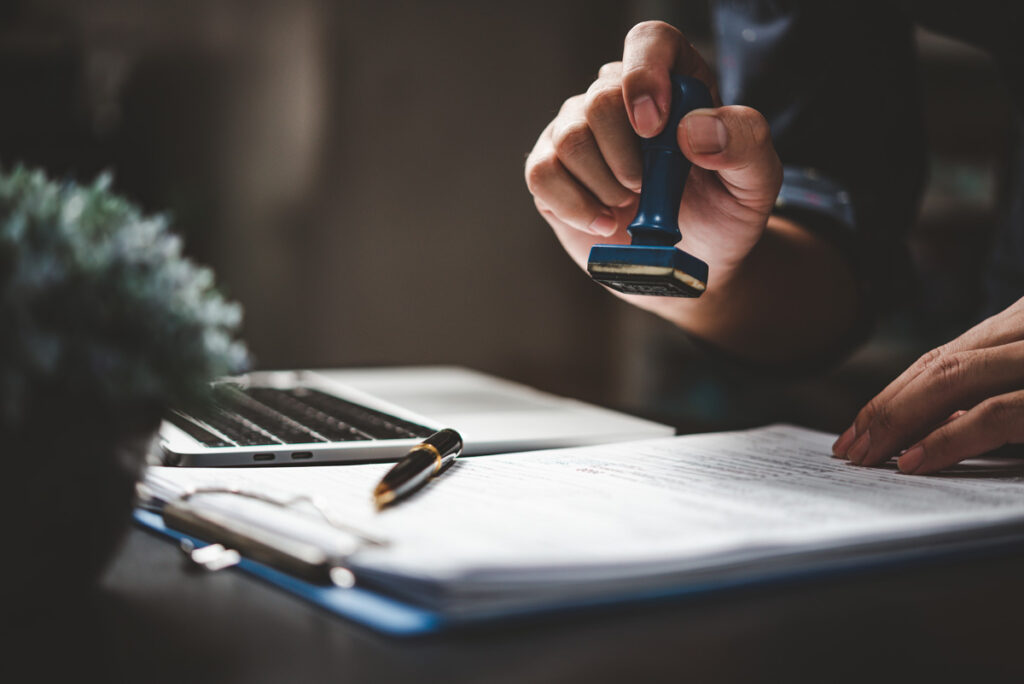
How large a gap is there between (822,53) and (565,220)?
1.44 ft

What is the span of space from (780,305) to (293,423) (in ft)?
1.54

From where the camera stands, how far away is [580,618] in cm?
28

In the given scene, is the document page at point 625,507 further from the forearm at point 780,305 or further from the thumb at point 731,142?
the forearm at point 780,305

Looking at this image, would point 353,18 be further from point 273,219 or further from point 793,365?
point 793,365

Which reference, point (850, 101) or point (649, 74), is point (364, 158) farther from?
point (649, 74)

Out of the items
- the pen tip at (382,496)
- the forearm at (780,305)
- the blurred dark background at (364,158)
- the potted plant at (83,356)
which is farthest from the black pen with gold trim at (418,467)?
the blurred dark background at (364,158)

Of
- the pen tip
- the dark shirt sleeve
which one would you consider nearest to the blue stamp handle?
the pen tip

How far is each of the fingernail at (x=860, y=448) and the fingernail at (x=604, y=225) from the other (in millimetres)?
231

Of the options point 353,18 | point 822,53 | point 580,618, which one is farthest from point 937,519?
point 353,18

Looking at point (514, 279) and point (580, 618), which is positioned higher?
point (514, 279)

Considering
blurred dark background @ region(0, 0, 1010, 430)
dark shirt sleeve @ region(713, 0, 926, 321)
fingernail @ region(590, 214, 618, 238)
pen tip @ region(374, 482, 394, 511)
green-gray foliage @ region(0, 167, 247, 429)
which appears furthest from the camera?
blurred dark background @ region(0, 0, 1010, 430)

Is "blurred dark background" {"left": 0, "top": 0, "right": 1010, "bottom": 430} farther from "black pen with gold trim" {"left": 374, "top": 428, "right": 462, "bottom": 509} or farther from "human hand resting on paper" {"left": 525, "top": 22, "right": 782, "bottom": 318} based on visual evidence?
"black pen with gold trim" {"left": 374, "top": 428, "right": 462, "bottom": 509}

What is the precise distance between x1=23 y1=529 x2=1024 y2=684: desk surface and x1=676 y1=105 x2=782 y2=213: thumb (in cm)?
27

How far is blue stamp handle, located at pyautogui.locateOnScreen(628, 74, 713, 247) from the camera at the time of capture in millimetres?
486
